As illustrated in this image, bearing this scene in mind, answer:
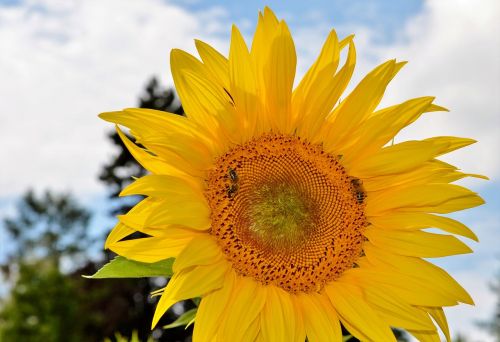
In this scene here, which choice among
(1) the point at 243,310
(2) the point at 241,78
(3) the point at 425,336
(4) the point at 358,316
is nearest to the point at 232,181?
(2) the point at 241,78

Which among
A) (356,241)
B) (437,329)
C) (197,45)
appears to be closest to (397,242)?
(356,241)

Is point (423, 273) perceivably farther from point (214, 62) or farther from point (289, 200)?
point (214, 62)

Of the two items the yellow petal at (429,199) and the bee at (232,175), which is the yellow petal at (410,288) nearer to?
the yellow petal at (429,199)

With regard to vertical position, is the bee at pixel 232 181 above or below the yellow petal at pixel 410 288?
above

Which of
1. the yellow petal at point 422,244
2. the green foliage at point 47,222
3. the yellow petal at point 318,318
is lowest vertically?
the green foliage at point 47,222

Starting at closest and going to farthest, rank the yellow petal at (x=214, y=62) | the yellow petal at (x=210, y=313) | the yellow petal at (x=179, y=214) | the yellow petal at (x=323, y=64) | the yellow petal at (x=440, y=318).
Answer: the yellow petal at (x=179, y=214) < the yellow petal at (x=210, y=313) < the yellow petal at (x=214, y=62) < the yellow petal at (x=323, y=64) < the yellow petal at (x=440, y=318)

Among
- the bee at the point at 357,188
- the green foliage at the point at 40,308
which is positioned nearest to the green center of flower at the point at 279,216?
the bee at the point at 357,188

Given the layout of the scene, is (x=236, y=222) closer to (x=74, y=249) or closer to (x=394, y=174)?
(x=394, y=174)
